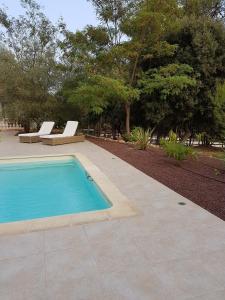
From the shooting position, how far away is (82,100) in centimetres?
1203

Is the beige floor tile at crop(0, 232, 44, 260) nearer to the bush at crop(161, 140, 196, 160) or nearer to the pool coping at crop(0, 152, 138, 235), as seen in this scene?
the pool coping at crop(0, 152, 138, 235)

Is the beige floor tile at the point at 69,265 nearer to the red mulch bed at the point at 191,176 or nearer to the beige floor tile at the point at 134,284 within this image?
the beige floor tile at the point at 134,284

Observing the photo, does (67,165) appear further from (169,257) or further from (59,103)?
(59,103)

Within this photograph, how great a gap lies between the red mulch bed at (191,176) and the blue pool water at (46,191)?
1454 millimetres

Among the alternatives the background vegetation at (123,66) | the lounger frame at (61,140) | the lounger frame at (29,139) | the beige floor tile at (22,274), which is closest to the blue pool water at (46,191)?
the beige floor tile at (22,274)

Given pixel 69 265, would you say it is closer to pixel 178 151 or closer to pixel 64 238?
pixel 64 238

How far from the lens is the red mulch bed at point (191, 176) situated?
431cm

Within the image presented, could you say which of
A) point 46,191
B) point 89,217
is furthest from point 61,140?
point 89,217

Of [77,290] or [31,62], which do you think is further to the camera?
[31,62]

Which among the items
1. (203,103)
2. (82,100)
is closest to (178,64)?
(203,103)

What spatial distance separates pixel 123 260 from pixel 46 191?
12.5 ft

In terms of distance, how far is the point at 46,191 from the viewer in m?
6.05

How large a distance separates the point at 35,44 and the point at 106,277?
590 inches

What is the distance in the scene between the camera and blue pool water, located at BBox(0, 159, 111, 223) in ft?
15.9
